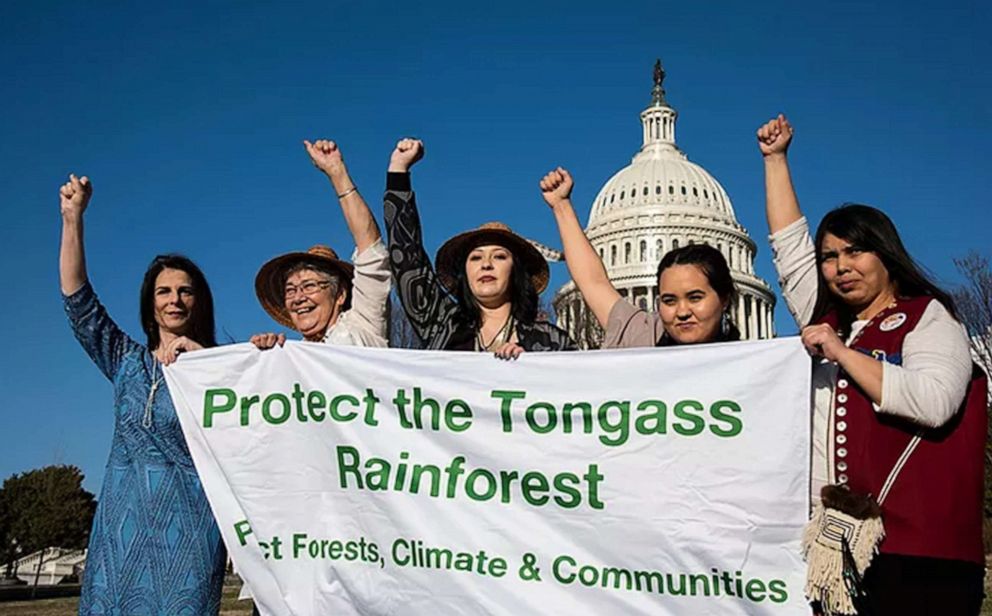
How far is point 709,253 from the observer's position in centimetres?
370

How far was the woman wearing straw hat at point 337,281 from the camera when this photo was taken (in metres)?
4.27

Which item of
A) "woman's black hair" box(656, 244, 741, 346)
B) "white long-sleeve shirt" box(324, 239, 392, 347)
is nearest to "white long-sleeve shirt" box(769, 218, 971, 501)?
"woman's black hair" box(656, 244, 741, 346)

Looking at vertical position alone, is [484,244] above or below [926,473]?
above

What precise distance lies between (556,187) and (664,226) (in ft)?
254

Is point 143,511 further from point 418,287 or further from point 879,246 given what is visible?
point 879,246

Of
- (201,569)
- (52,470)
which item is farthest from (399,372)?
(52,470)

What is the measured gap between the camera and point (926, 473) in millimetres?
2824

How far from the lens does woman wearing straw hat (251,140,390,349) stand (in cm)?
427

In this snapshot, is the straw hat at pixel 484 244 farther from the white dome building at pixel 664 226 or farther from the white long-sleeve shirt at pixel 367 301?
the white dome building at pixel 664 226

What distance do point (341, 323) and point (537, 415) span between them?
1086 mm

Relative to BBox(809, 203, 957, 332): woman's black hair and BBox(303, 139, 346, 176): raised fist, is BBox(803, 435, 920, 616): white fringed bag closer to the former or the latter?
BBox(809, 203, 957, 332): woman's black hair

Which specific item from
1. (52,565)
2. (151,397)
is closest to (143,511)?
(151,397)

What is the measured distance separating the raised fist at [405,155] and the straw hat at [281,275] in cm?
52

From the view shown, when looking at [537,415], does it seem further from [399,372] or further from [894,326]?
[894,326]
